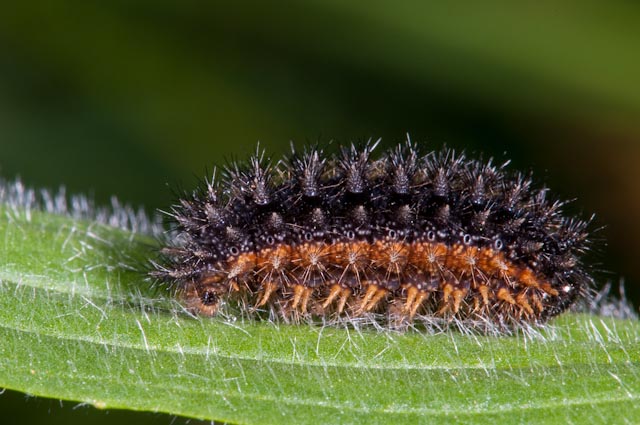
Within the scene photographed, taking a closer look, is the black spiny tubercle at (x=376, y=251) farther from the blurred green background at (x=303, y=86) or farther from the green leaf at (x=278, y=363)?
the blurred green background at (x=303, y=86)

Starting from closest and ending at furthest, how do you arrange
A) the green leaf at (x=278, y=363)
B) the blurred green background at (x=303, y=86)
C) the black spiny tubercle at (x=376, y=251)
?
the green leaf at (x=278, y=363) < the black spiny tubercle at (x=376, y=251) < the blurred green background at (x=303, y=86)

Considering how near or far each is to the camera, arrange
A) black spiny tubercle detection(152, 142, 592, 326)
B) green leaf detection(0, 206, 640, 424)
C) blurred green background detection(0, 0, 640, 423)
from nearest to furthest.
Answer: green leaf detection(0, 206, 640, 424) → black spiny tubercle detection(152, 142, 592, 326) → blurred green background detection(0, 0, 640, 423)

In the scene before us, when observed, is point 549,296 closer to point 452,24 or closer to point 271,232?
point 271,232

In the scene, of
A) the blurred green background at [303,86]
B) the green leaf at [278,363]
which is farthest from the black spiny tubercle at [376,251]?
the blurred green background at [303,86]

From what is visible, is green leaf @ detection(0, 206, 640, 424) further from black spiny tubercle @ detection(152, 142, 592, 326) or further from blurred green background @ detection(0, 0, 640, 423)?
blurred green background @ detection(0, 0, 640, 423)

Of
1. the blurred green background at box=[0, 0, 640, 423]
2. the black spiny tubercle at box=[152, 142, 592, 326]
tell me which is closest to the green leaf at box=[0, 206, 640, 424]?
the black spiny tubercle at box=[152, 142, 592, 326]

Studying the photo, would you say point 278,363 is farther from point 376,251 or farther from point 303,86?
point 303,86
